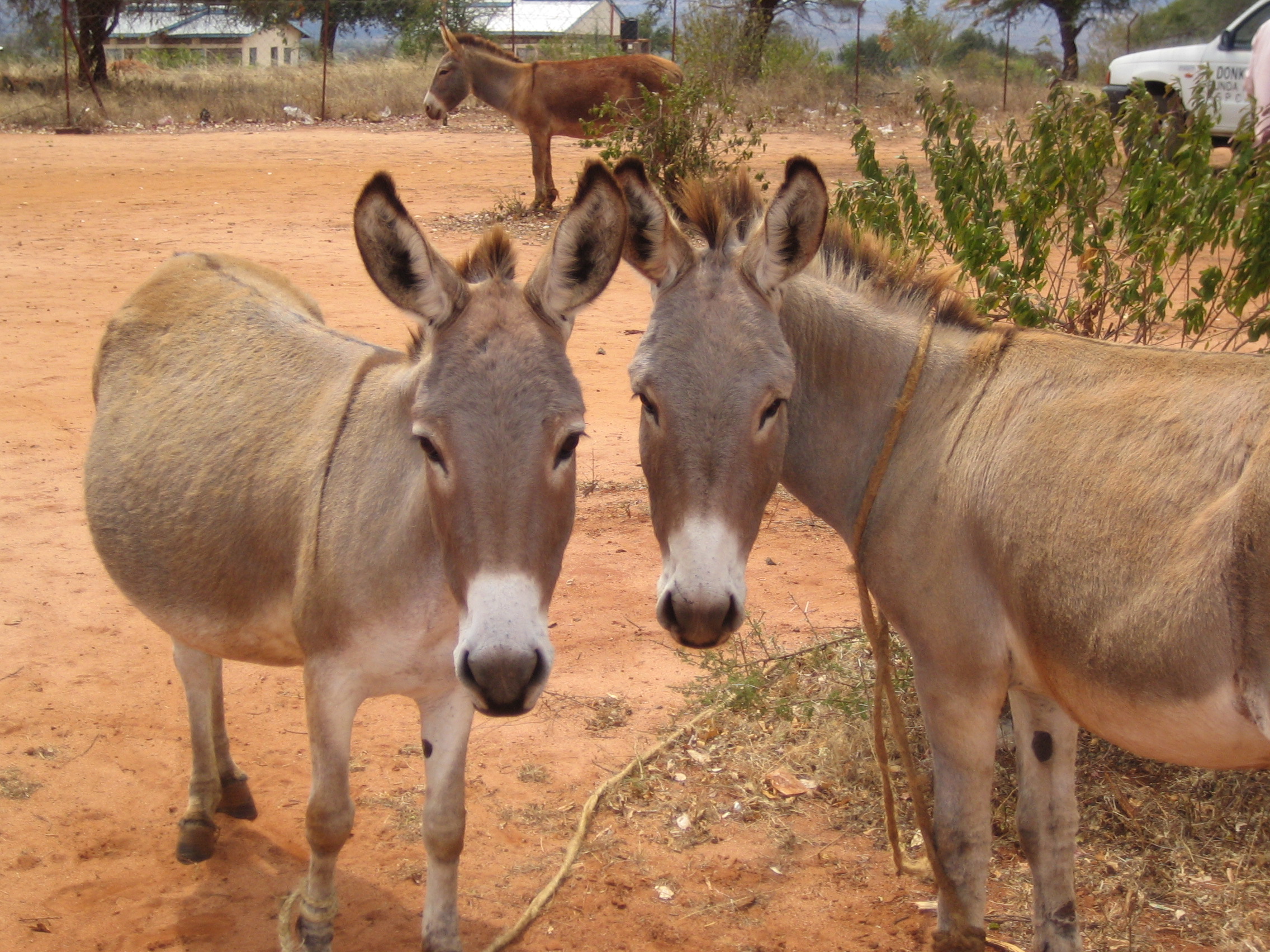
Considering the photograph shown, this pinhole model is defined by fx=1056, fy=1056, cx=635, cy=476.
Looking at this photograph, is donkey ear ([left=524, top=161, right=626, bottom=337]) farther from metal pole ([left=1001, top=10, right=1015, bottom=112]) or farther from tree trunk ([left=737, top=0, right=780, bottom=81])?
metal pole ([left=1001, top=10, right=1015, bottom=112])

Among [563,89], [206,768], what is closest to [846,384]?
[206,768]

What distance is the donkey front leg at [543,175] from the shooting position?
A: 14750mm

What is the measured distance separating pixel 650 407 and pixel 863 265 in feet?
3.24

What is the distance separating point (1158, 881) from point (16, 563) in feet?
19.2

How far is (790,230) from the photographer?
119 inches

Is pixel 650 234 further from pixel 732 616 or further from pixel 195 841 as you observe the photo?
pixel 195 841

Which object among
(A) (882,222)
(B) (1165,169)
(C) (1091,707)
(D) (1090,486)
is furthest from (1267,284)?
(C) (1091,707)

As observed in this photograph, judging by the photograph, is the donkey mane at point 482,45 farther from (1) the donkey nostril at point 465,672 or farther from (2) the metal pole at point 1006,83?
(1) the donkey nostril at point 465,672

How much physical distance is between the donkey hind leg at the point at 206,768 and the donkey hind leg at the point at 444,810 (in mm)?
1130

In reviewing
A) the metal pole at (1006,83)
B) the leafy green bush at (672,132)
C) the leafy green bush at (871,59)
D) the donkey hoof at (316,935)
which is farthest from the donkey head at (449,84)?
the donkey hoof at (316,935)

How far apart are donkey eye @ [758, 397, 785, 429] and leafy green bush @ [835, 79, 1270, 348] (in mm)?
1354

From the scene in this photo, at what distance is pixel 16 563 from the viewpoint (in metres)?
5.95

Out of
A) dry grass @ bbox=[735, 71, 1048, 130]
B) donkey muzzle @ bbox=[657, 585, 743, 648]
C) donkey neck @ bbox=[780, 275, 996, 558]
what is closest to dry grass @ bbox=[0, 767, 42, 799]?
donkey muzzle @ bbox=[657, 585, 743, 648]

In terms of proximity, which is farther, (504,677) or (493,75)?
(493,75)
